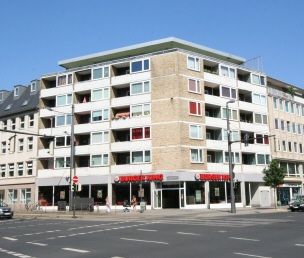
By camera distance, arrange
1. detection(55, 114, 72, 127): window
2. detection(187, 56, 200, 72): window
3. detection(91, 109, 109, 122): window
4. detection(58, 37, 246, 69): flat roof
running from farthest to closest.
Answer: detection(55, 114, 72, 127): window, detection(91, 109, 109, 122): window, detection(58, 37, 246, 69): flat roof, detection(187, 56, 200, 72): window

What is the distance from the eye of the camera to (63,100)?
56.2 m

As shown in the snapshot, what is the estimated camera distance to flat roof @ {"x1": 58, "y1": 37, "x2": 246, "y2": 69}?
52250 mm

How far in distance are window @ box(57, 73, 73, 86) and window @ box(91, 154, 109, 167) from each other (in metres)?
10.7

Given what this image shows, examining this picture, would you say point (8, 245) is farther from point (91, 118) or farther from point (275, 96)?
point (275, 96)

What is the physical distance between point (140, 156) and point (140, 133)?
2547mm

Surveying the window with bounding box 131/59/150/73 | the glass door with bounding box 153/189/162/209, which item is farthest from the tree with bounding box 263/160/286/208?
the window with bounding box 131/59/150/73

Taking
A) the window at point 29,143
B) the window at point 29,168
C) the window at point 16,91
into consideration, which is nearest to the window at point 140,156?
the window at point 29,168

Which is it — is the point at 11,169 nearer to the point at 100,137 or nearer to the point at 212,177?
the point at 100,137

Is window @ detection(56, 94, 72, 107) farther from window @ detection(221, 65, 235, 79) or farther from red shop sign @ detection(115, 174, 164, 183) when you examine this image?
window @ detection(221, 65, 235, 79)

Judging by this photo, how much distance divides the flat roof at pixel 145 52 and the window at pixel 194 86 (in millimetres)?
5401

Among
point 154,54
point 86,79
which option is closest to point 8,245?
point 154,54

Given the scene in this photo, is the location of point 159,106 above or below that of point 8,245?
above

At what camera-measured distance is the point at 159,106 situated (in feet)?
160

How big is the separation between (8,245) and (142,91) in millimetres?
34959
